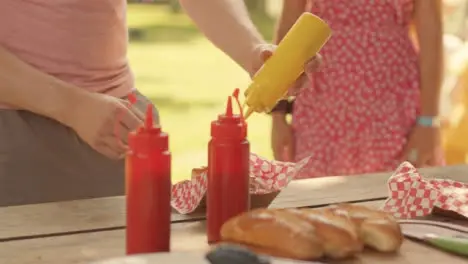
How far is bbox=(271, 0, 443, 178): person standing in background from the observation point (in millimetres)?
2330

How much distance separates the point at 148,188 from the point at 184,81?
5518mm

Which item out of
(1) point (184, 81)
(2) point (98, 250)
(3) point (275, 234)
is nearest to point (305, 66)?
(3) point (275, 234)

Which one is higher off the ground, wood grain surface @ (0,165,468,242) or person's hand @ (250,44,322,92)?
person's hand @ (250,44,322,92)

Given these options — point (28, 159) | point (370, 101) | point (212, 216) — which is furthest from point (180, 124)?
point (212, 216)

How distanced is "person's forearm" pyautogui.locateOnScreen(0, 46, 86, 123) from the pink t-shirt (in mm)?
88

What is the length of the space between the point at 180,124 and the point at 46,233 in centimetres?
405

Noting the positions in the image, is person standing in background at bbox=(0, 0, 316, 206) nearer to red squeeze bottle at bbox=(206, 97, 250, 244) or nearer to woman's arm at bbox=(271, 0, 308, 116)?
red squeeze bottle at bbox=(206, 97, 250, 244)

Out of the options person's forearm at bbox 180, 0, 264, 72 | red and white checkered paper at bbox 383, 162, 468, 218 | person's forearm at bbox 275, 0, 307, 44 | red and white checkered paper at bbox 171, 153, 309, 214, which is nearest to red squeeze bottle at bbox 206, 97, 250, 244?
red and white checkered paper at bbox 171, 153, 309, 214

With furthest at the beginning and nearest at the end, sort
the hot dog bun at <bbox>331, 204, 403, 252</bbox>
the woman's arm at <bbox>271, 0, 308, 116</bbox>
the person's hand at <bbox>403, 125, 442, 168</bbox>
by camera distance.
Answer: the woman's arm at <bbox>271, 0, 308, 116</bbox>, the person's hand at <bbox>403, 125, 442, 168</bbox>, the hot dog bun at <bbox>331, 204, 403, 252</bbox>

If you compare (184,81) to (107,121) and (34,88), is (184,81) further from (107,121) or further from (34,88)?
(107,121)

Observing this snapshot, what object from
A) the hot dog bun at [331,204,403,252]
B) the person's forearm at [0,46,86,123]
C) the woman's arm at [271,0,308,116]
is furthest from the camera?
the woman's arm at [271,0,308,116]

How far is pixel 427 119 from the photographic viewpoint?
2328 millimetres

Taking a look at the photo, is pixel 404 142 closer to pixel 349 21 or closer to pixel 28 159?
pixel 349 21

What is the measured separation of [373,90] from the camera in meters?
2.35
